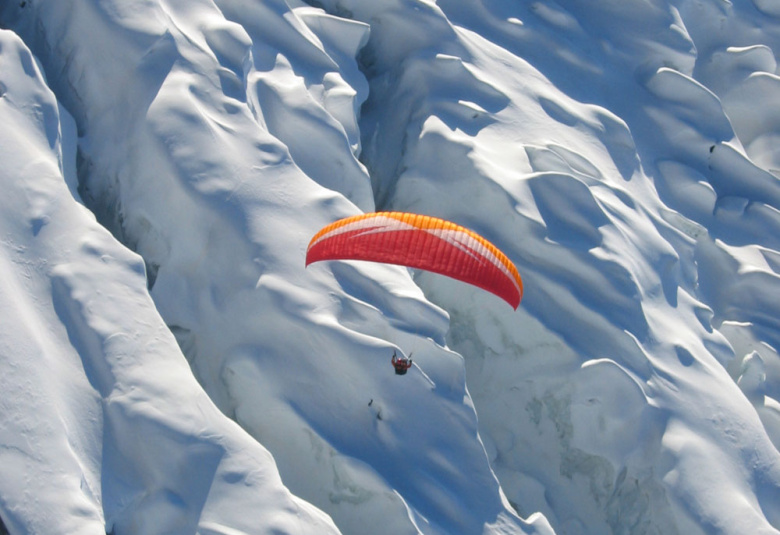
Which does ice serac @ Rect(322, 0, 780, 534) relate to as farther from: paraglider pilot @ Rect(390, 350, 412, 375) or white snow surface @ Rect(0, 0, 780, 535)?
paraglider pilot @ Rect(390, 350, 412, 375)

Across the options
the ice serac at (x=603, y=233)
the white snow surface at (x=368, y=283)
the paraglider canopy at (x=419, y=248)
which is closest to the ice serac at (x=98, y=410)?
the white snow surface at (x=368, y=283)

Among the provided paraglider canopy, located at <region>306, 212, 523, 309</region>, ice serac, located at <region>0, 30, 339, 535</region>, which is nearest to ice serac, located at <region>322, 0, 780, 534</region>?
paraglider canopy, located at <region>306, 212, 523, 309</region>

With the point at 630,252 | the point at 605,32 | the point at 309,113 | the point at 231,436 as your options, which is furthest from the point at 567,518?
the point at 605,32

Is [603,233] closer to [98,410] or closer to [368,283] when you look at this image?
[368,283]

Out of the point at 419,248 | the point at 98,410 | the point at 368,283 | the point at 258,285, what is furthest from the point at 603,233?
the point at 98,410

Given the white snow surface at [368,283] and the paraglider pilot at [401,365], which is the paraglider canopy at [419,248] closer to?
the paraglider pilot at [401,365]

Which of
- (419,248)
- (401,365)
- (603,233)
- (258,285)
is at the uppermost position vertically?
(419,248)

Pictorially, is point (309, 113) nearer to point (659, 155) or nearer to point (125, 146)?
point (125, 146)
